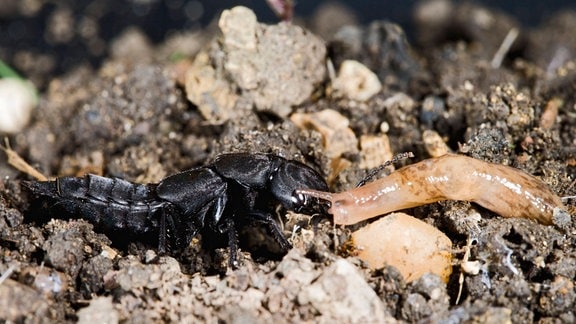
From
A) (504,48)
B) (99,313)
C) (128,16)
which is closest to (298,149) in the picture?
(99,313)

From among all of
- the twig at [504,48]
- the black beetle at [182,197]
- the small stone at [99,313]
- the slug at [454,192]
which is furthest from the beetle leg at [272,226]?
the twig at [504,48]

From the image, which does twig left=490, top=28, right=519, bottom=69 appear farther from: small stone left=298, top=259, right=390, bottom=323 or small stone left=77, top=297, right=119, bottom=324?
small stone left=77, top=297, right=119, bottom=324

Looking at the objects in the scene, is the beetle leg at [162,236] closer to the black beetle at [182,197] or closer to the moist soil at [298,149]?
the black beetle at [182,197]

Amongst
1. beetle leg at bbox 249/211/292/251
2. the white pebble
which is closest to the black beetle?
beetle leg at bbox 249/211/292/251

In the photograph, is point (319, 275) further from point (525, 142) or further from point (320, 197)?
point (525, 142)

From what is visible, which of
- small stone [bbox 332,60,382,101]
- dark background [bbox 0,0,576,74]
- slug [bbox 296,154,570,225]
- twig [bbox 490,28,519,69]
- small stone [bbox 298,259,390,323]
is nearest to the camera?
small stone [bbox 298,259,390,323]

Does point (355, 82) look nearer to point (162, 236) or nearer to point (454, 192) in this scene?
point (454, 192)
